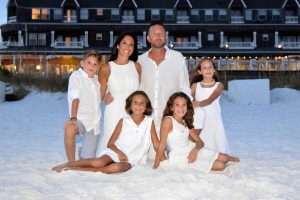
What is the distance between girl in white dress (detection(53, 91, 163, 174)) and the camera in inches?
208

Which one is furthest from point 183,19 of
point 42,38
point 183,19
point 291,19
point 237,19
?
point 42,38

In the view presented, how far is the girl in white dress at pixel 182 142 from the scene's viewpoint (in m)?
5.28

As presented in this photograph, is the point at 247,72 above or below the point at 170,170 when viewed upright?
above

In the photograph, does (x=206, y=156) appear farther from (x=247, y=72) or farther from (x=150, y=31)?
(x=247, y=72)

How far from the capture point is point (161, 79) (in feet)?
18.5

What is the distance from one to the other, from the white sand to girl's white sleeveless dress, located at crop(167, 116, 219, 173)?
0.21m

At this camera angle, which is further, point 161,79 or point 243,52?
point 243,52

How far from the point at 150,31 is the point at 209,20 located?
37922mm

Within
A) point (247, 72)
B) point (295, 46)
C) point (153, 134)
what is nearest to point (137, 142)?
point (153, 134)

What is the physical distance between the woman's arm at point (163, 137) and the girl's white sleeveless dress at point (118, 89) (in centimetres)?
53

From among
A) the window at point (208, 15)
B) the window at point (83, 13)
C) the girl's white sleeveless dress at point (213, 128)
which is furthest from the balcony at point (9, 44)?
the girl's white sleeveless dress at point (213, 128)

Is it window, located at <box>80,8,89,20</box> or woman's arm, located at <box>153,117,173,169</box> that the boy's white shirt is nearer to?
woman's arm, located at <box>153,117,173,169</box>

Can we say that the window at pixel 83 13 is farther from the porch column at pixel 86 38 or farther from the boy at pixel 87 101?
the boy at pixel 87 101

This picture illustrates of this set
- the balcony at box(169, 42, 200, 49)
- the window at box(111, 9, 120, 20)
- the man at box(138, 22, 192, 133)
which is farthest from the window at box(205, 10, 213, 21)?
the man at box(138, 22, 192, 133)
